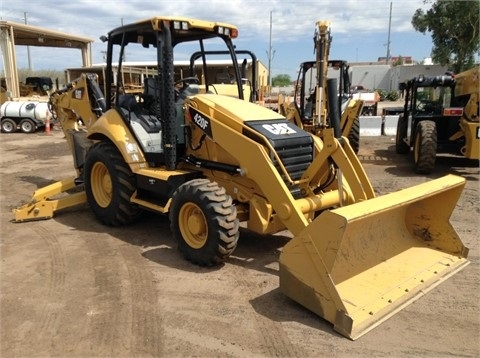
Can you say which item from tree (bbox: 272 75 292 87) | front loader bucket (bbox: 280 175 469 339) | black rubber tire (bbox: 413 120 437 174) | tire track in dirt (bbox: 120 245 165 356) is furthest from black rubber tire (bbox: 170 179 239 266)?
tree (bbox: 272 75 292 87)

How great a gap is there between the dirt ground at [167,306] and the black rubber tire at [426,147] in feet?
10.7

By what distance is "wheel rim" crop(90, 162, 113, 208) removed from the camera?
603 cm

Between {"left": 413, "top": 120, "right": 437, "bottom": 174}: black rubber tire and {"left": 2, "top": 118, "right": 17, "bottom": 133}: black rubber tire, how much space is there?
50.2ft

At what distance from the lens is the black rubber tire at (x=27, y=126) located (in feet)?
58.2

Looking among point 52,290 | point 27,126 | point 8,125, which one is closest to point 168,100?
point 52,290

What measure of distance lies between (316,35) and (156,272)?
552cm

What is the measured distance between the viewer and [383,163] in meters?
10.9

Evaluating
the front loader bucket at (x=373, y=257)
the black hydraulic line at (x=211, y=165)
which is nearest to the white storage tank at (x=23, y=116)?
the black hydraulic line at (x=211, y=165)

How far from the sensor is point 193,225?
15.2 feet

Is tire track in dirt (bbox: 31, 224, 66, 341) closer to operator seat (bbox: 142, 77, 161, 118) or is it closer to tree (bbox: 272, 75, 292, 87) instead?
operator seat (bbox: 142, 77, 161, 118)

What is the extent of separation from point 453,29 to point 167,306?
26.1m

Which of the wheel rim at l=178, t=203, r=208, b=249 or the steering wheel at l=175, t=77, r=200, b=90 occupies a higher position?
the steering wheel at l=175, t=77, r=200, b=90

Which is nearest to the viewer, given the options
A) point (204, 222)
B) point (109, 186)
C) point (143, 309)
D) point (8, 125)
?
point (143, 309)

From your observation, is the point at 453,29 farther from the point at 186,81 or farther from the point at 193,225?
the point at 193,225
